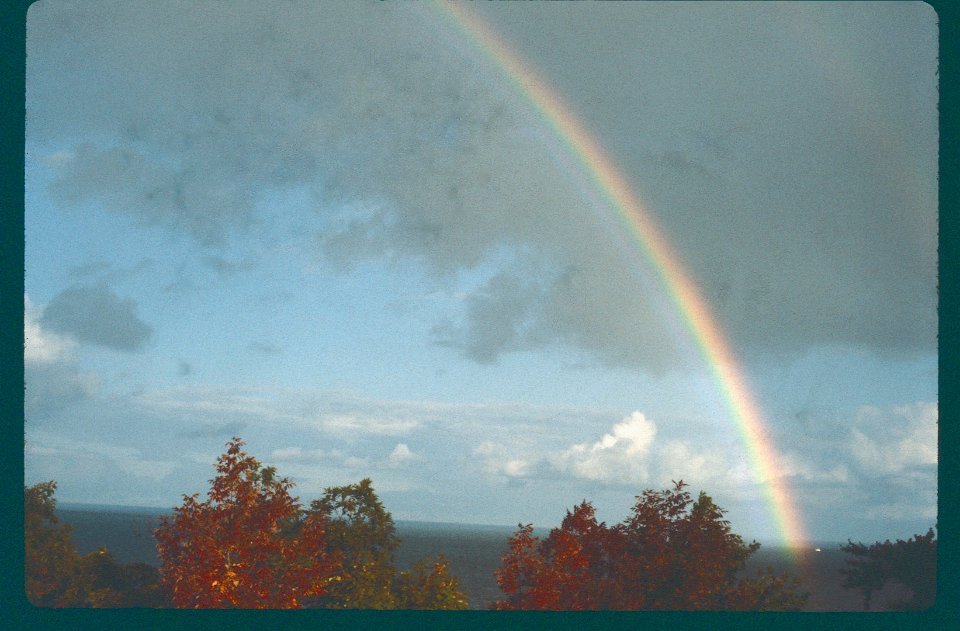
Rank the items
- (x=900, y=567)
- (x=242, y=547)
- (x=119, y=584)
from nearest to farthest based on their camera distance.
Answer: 1. (x=242, y=547)
2. (x=119, y=584)
3. (x=900, y=567)

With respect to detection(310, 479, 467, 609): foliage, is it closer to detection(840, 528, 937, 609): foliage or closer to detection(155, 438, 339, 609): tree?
detection(155, 438, 339, 609): tree

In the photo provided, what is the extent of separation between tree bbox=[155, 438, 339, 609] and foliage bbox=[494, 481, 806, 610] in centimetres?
284

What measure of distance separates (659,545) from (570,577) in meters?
1.62

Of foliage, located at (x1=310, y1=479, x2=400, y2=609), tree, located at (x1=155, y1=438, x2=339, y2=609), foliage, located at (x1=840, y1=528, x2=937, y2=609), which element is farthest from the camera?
foliage, located at (x1=840, y1=528, x2=937, y2=609)

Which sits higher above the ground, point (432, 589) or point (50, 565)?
point (50, 565)

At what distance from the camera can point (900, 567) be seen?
1683cm

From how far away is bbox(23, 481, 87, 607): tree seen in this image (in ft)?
44.1

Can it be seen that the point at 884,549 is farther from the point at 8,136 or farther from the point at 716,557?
the point at 8,136

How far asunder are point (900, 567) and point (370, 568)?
9992 millimetres

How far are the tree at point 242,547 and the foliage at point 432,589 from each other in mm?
1151

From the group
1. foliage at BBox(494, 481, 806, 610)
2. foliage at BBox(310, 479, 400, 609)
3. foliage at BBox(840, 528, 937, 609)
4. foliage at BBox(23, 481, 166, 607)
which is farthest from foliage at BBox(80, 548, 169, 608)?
foliage at BBox(840, 528, 937, 609)

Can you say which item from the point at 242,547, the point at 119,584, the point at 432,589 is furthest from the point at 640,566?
the point at 119,584

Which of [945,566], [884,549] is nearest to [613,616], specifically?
[945,566]

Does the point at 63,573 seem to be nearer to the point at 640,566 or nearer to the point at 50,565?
the point at 50,565
